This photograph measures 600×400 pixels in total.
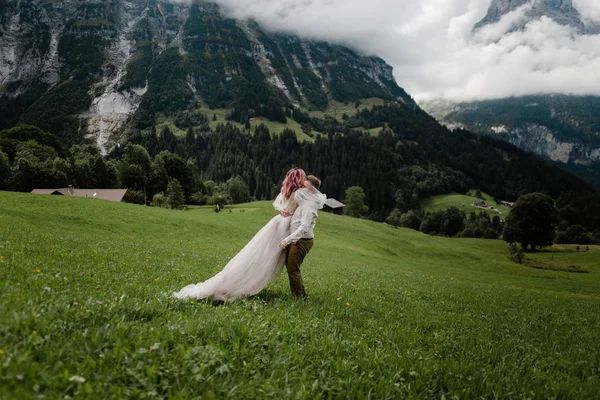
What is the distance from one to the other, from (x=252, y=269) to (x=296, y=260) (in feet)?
4.41

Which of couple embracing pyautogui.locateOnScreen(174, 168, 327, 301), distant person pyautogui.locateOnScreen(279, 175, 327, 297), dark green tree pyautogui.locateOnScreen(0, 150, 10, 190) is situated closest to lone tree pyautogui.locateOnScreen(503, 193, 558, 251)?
distant person pyautogui.locateOnScreen(279, 175, 327, 297)

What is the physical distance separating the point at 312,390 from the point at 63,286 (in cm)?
559

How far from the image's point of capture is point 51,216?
34469 mm

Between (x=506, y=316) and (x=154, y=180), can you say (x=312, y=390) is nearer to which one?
(x=506, y=316)

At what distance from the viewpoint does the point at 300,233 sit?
9.85 metres

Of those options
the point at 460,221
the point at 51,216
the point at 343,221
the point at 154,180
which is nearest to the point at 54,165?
the point at 154,180

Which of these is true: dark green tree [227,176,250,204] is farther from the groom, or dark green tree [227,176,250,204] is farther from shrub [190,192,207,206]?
the groom

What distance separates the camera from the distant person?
32.4 ft

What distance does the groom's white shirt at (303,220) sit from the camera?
9844mm

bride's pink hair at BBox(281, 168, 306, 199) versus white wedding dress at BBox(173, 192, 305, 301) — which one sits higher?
bride's pink hair at BBox(281, 168, 306, 199)

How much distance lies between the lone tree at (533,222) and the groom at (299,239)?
9887cm

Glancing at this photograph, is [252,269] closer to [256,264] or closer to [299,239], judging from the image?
[256,264]

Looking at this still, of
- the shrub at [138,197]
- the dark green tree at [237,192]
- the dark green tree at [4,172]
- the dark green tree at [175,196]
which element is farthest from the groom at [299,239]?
the dark green tree at [237,192]

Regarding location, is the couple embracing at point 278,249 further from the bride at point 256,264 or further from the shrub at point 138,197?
the shrub at point 138,197
